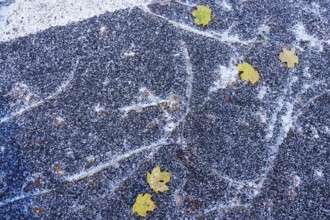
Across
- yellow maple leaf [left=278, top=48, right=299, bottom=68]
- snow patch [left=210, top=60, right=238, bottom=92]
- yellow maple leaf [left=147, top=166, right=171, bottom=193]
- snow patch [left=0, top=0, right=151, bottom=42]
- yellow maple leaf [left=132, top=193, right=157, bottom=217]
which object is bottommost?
yellow maple leaf [left=132, top=193, right=157, bottom=217]

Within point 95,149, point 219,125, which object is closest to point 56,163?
point 95,149

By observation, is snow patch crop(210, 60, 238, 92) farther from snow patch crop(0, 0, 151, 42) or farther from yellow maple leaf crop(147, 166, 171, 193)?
snow patch crop(0, 0, 151, 42)

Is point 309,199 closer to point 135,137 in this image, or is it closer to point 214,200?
point 214,200

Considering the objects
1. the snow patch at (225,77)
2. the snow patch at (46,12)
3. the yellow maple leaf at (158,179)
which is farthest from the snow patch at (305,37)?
the yellow maple leaf at (158,179)

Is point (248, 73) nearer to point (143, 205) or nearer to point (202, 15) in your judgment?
point (202, 15)

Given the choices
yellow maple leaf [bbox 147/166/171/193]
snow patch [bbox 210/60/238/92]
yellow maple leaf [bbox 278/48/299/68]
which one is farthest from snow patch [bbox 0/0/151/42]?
yellow maple leaf [bbox 147/166/171/193]
